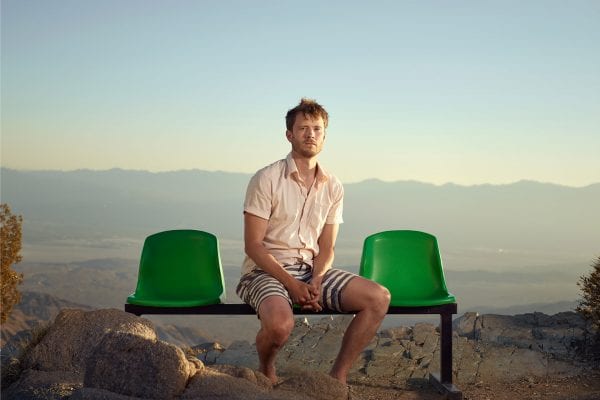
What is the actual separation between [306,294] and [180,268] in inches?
51.2

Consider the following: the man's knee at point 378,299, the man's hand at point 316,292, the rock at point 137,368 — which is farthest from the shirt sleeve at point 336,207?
the rock at point 137,368

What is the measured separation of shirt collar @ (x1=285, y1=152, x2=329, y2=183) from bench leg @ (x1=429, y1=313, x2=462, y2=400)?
4.59 ft

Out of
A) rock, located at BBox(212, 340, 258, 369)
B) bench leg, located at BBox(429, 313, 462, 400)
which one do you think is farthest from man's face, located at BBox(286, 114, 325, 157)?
rock, located at BBox(212, 340, 258, 369)

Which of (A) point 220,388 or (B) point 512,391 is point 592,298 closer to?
(B) point 512,391

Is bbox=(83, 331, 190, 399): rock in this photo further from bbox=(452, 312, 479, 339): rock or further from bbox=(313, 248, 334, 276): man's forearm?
bbox=(452, 312, 479, 339): rock

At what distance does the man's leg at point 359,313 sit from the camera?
4637mm

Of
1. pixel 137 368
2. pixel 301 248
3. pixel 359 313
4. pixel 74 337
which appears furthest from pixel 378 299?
pixel 74 337

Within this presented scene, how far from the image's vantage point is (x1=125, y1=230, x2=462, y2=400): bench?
5.20 m

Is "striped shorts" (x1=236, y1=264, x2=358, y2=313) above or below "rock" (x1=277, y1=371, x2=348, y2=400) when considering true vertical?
above

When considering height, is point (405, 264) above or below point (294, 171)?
below

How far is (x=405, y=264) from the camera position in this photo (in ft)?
18.2

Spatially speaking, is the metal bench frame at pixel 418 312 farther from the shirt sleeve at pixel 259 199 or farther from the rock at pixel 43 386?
the rock at pixel 43 386

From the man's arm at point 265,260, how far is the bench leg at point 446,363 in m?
1.26

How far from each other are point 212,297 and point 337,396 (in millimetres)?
1681
